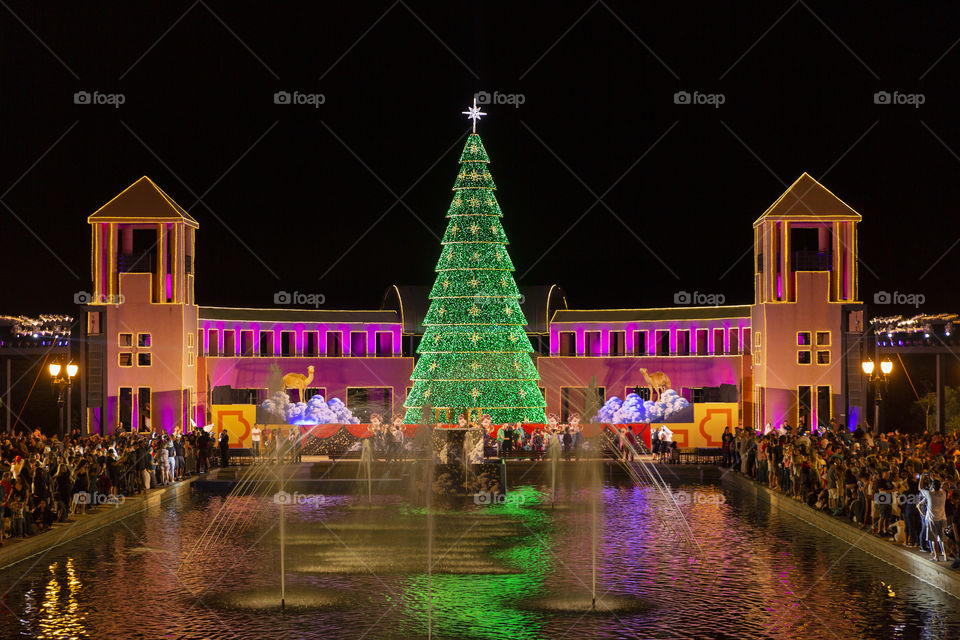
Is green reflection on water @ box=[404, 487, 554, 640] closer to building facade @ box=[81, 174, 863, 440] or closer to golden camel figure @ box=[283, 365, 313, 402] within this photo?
building facade @ box=[81, 174, 863, 440]

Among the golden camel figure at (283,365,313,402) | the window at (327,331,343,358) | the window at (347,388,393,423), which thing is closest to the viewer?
the golden camel figure at (283,365,313,402)

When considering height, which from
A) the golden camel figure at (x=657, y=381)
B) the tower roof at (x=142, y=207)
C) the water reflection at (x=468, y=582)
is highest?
the tower roof at (x=142, y=207)

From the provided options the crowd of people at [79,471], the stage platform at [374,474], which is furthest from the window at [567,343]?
the crowd of people at [79,471]

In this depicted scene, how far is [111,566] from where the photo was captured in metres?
18.2

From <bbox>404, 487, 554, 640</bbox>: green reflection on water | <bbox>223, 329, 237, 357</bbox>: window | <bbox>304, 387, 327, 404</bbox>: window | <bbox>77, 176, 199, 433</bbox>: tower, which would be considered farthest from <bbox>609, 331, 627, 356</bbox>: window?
<bbox>404, 487, 554, 640</bbox>: green reflection on water

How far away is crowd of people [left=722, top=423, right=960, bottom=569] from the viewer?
17.2m

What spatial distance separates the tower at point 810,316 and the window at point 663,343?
9.96m

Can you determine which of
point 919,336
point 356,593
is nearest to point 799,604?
point 356,593

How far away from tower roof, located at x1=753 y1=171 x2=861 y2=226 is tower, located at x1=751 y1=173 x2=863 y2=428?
0.04 m

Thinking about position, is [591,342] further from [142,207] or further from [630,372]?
[142,207]

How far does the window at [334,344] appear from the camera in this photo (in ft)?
184

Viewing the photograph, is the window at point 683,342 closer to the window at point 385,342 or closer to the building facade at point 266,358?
the building facade at point 266,358

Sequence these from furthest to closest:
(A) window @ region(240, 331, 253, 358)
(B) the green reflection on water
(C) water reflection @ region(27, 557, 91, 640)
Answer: (A) window @ region(240, 331, 253, 358), (B) the green reflection on water, (C) water reflection @ region(27, 557, 91, 640)

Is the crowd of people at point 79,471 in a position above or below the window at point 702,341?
below
